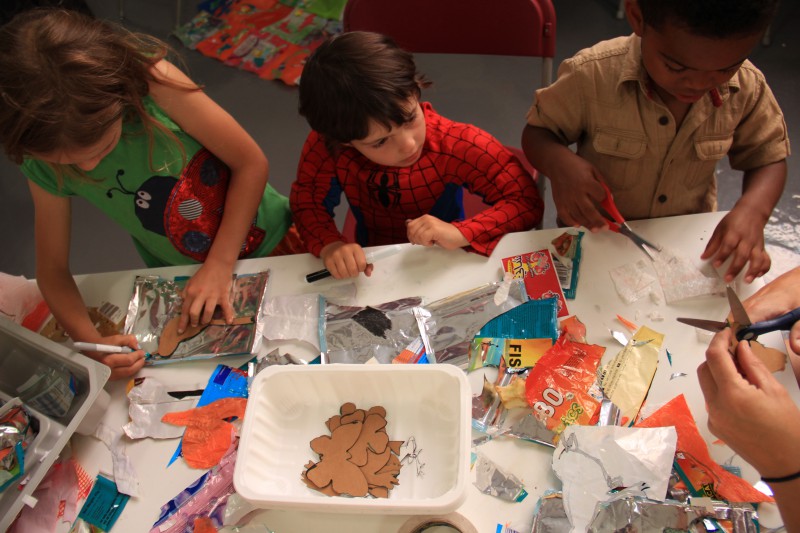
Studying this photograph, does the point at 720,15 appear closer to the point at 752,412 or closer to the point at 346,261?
the point at 752,412

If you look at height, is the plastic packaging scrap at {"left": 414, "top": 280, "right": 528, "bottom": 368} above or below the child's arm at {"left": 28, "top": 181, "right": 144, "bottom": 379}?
below

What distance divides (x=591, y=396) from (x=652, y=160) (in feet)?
1.61

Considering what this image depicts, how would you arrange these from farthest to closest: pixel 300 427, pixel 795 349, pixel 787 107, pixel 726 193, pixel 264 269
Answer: pixel 787 107 < pixel 726 193 < pixel 264 269 < pixel 300 427 < pixel 795 349

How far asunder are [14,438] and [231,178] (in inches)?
22.7

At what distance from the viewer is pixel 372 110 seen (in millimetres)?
965

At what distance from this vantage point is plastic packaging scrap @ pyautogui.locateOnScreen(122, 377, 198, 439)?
2.89ft

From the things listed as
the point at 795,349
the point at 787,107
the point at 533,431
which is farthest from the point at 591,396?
the point at 787,107

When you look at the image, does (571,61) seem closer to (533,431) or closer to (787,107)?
(533,431)

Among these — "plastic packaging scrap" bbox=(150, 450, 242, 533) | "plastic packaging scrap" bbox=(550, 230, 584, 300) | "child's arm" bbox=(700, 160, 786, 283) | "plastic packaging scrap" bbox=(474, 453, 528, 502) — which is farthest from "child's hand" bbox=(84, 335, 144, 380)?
"child's arm" bbox=(700, 160, 786, 283)

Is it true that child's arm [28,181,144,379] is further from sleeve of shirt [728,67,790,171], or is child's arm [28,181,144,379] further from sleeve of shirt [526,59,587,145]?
sleeve of shirt [728,67,790,171]

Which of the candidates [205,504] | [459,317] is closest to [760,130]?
[459,317]

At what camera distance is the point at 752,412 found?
661 millimetres

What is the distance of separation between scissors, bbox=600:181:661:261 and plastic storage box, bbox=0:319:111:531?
820mm

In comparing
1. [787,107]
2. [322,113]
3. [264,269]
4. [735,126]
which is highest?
[322,113]
